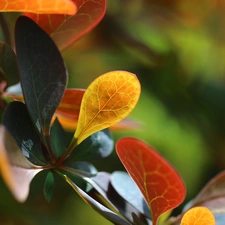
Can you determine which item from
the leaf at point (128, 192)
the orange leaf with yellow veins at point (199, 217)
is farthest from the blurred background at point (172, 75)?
the orange leaf with yellow veins at point (199, 217)

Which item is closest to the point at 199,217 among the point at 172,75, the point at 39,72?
the point at 39,72

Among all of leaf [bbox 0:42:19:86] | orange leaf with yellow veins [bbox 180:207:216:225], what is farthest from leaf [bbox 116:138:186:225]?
leaf [bbox 0:42:19:86]

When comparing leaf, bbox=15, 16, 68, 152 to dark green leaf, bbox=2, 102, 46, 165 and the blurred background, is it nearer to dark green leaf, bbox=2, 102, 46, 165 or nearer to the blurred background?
dark green leaf, bbox=2, 102, 46, 165

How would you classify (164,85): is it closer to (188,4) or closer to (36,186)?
(188,4)

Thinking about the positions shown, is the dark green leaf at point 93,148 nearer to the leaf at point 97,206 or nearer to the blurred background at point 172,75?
the leaf at point 97,206

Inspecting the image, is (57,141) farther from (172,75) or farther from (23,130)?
(172,75)

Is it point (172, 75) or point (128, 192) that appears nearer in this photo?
point (128, 192)

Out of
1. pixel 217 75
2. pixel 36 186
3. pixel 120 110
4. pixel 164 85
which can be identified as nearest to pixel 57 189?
pixel 36 186
